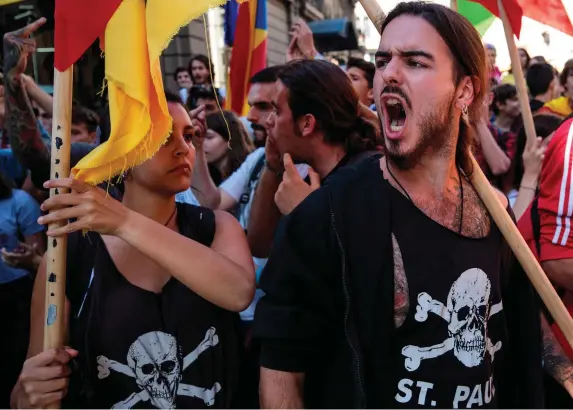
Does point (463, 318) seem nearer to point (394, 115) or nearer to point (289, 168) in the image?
point (394, 115)

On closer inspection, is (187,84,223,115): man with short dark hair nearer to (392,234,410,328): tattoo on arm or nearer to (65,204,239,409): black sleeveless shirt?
(65,204,239,409): black sleeveless shirt

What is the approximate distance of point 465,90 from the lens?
1.71 m

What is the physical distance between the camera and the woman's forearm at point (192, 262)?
1.69 metres

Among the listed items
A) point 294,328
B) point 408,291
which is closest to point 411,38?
point 408,291

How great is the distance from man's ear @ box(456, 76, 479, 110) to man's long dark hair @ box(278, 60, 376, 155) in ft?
2.79

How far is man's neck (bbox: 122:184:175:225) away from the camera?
198 centimetres

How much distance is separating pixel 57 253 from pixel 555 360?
5.17ft

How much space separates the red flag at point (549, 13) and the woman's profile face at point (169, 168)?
1368 millimetres

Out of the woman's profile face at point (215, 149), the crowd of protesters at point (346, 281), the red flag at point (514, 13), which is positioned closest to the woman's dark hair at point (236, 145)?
the woman's profile face at point (215, 149)

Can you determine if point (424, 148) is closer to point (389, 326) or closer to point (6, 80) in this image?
point (389, 326)

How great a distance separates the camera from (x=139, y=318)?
5.79ft

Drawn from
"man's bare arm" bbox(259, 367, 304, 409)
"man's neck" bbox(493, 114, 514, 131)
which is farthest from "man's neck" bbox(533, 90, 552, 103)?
"man's bare arm" bbox(259, 367, 304, 409)

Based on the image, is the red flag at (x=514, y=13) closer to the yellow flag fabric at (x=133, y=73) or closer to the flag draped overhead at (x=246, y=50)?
the yellow flag fabric at (x=133, y=73)

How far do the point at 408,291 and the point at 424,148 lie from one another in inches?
15.5
